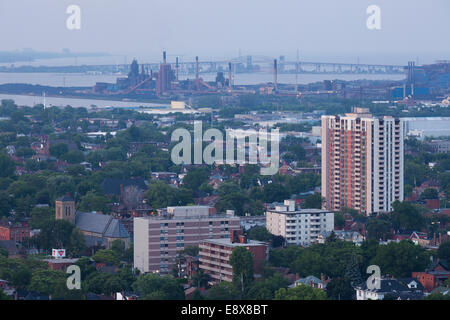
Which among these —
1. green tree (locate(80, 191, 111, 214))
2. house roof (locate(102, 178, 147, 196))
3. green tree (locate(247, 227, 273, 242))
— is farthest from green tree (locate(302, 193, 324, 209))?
house roof (locate(102, 178, 147, 196))

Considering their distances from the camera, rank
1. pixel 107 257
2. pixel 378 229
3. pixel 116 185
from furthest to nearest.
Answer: pixel 116 185, pixel 378 229, pixel 107 257

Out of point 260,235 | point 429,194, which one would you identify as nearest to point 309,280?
point 260,235

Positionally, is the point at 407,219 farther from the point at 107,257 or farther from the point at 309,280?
the point at 309,280

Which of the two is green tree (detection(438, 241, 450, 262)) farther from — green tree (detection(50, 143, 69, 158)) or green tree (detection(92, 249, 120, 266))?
green tree (detection(50, 143, 69, 158))

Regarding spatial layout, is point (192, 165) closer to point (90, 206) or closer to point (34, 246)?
point (90, 206)

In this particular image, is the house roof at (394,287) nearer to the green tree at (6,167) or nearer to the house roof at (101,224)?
the house roof at (101,224)

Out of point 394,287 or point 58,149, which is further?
point 58,149
